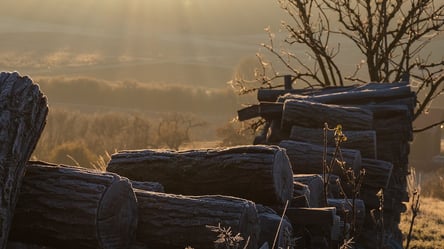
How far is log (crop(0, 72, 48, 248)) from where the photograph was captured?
4.00 meters

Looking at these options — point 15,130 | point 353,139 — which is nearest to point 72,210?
point 15,130

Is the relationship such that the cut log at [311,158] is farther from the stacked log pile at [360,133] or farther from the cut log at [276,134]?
the cut log at [276,134]

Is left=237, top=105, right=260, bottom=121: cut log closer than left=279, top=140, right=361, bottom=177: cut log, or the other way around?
left=279, top=140, right=361, bottom=177: cut log

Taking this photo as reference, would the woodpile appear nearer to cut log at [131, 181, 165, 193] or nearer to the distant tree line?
cut log at [131, 181, 165, 193]

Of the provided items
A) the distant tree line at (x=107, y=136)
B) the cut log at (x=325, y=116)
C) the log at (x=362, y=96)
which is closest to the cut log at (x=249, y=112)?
the log at (x=362, y=96)

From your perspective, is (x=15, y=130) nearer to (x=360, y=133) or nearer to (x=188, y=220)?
(x=188, y=220)

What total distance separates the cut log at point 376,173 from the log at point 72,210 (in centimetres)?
478

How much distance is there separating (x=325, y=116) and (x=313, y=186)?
2.61 meters

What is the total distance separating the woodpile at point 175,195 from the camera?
415 centimetres

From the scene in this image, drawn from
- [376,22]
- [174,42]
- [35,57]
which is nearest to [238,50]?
[174,42]

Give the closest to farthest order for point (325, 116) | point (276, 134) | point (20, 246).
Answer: point (20, 246) → point (325, 116) → point (276, 134)

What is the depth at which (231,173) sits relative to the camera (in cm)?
555

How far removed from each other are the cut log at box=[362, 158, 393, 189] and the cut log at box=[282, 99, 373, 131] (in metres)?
0.59

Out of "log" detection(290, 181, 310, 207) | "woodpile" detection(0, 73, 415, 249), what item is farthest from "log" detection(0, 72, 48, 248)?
"log" detection(290, 181, 310, 207)
